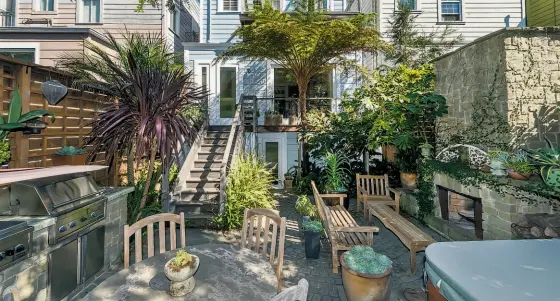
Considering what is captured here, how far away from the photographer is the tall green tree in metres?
7.93

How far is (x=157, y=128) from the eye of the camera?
4.30 m

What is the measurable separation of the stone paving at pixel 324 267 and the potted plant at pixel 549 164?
214cm

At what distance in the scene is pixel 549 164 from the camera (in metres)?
3.62

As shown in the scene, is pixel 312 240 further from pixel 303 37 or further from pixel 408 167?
pixel 303 37

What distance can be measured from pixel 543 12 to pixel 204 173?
37.6ft

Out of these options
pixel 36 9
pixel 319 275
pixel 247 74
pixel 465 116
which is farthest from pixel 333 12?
pixel 36 9

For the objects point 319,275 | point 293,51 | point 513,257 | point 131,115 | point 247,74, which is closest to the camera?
point 513,257

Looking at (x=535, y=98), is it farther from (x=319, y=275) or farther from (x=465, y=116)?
(x=319, y=275)

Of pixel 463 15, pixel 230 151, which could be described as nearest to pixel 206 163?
pixel 230 151

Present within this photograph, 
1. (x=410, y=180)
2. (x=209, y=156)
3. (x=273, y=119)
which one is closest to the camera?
(x=410, y=180)

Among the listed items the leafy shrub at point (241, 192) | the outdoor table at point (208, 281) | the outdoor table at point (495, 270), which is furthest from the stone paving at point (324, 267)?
the outdoor table at point (208, 281)

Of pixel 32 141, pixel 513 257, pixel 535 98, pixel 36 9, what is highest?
pixel 36 9

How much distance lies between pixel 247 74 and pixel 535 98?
8811 mm

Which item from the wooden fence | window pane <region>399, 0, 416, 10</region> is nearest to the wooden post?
the wooden fence
